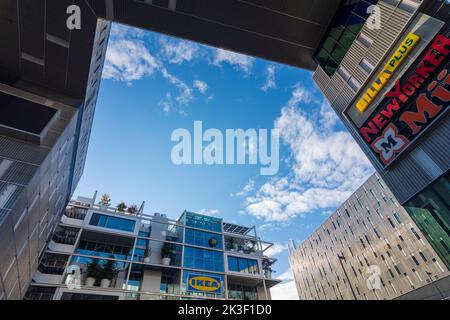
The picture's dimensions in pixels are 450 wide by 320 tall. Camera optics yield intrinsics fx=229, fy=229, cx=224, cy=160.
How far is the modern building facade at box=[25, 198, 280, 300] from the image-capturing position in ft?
68.6

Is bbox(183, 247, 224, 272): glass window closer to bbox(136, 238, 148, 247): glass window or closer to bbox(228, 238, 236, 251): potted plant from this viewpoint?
bbox(228, 238, 236, 251): potted plant

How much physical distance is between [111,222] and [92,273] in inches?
223

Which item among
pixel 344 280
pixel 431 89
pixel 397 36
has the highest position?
pixel 344 280

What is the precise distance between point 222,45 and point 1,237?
49.5 ft

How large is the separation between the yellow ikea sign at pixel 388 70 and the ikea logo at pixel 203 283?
77.4 feet

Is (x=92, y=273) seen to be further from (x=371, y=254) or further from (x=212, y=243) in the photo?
(x=371, y=254)

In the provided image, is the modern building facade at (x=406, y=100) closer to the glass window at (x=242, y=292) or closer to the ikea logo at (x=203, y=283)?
the ikea logo at (x=203, y=283)

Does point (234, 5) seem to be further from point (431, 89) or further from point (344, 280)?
point (344, 280)

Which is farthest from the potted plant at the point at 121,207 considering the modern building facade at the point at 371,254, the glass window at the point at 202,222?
the modern building facade at the point at 371,254

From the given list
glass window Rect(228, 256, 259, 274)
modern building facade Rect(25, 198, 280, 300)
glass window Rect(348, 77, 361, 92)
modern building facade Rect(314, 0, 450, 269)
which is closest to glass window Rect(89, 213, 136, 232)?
modern building facade Rect(25, 198, 280, 300)

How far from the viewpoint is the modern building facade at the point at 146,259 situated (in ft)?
68.6

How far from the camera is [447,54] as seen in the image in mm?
8008

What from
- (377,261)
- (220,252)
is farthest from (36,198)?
(377,261)
